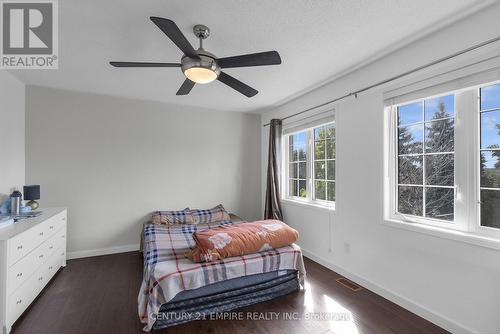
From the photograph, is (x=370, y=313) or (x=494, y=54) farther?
(x=370, y=313)

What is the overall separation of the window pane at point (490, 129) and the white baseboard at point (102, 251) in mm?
4294

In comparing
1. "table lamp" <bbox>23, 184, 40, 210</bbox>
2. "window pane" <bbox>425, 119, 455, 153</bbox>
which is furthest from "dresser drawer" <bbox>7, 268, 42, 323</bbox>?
"window pane" <bbox>425, 119, 455, 153</bbox>

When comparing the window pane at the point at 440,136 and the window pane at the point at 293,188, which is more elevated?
the window pane at the point at 440,136

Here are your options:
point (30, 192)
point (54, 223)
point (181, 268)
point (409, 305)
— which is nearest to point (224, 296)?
point (181, 268)

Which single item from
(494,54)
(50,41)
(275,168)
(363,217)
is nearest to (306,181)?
(275,168)

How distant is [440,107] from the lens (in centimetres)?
201

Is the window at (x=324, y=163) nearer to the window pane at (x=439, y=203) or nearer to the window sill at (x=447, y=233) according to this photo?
the window sill at (x=447, y=233)

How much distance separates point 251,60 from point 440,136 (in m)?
1.74

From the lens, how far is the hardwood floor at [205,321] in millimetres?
1866

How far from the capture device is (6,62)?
2.46 m

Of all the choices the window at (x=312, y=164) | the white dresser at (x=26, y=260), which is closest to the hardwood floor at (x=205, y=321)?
the white dresser at (x=26, y=260)

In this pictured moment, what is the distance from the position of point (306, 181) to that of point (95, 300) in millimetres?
2945

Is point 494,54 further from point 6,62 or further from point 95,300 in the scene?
point 6,62

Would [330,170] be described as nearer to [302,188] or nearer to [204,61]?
[302,188]
